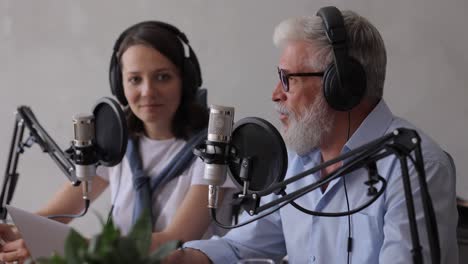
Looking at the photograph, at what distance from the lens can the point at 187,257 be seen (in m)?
1.56

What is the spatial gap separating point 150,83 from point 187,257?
0.69m

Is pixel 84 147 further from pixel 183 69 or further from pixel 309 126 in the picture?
pixel 183 69

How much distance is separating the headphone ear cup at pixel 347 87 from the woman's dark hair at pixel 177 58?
2.24 feet

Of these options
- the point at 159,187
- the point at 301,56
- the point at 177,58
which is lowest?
the point at 159,187

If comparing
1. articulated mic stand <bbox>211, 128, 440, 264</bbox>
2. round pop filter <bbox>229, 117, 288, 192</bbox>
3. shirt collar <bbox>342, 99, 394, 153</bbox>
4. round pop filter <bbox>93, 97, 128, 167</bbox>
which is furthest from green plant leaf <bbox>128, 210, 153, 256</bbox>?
shirt collar <bbox>342, 99, 394, 153</bbox>

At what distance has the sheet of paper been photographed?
1436mm

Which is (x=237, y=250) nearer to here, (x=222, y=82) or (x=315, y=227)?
(x=315, y=227)

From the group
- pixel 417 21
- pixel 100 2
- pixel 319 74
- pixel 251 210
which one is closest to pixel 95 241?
pixel 251 210

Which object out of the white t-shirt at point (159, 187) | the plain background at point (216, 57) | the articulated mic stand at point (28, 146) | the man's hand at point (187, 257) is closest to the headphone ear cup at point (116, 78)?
the white t-shirt at point (159, 187)

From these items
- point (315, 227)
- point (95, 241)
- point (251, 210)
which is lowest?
point (315, 227)

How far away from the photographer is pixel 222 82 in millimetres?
2727

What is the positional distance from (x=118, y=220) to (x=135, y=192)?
0.10 meters

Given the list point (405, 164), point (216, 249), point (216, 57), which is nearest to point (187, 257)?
point (216, 249)

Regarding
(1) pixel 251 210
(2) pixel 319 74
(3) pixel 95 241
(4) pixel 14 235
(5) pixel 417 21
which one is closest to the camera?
(3) pixel 95 241
